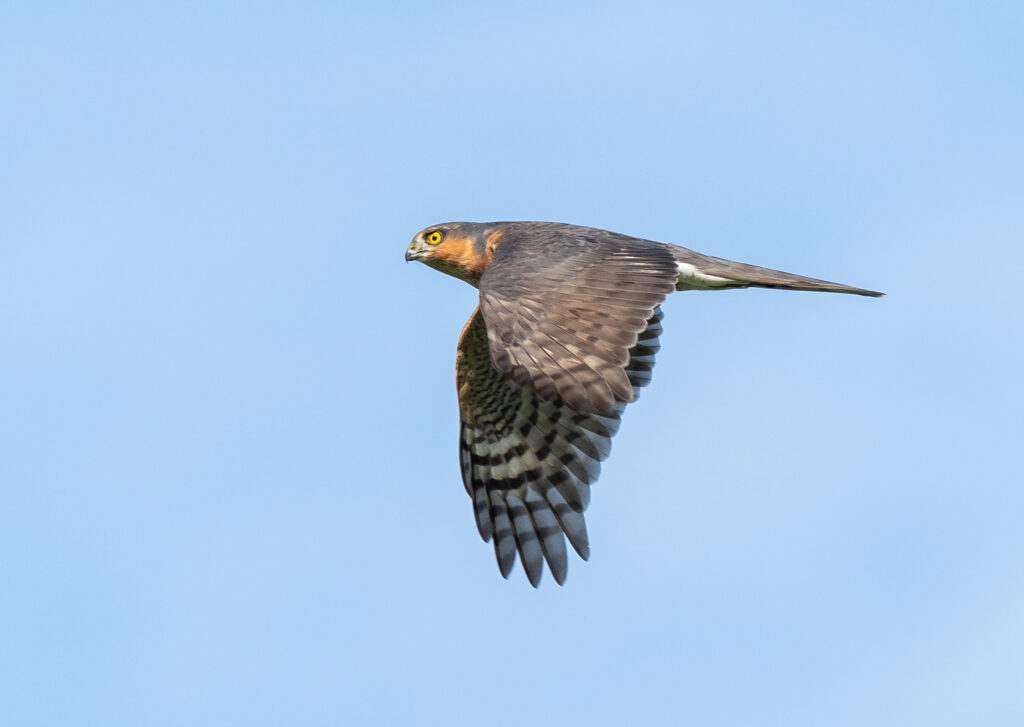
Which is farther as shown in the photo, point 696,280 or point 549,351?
point 696,280

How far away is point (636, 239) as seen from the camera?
10.4 m

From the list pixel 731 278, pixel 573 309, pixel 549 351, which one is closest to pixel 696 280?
pixel 731 278

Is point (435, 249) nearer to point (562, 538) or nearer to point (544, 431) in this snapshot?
point (544, 431)

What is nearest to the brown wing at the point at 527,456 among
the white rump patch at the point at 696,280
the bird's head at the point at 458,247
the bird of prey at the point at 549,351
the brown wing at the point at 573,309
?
the bird of prey at the point at 549,351

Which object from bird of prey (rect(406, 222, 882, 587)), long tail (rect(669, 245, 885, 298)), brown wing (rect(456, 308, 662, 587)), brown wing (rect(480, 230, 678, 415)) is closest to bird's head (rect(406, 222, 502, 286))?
bird of prey (rect(406, 222, 882, 587))

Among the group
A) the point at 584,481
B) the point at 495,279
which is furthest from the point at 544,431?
the point at 495,279

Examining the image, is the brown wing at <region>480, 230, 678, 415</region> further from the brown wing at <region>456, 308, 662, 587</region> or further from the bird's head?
the bird's head

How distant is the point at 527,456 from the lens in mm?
11445

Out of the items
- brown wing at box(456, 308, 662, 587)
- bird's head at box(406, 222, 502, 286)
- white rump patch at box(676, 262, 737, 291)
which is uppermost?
bird's head at box(406, 222, 502, 286)

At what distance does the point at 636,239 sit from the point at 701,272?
0.54 m

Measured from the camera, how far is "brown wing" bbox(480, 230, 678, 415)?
8164 millimetres

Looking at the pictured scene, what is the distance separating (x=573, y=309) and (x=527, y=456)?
289 cm

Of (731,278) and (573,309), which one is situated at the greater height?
(731,278)

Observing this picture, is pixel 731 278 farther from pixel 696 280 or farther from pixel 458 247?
pixel 458 247
